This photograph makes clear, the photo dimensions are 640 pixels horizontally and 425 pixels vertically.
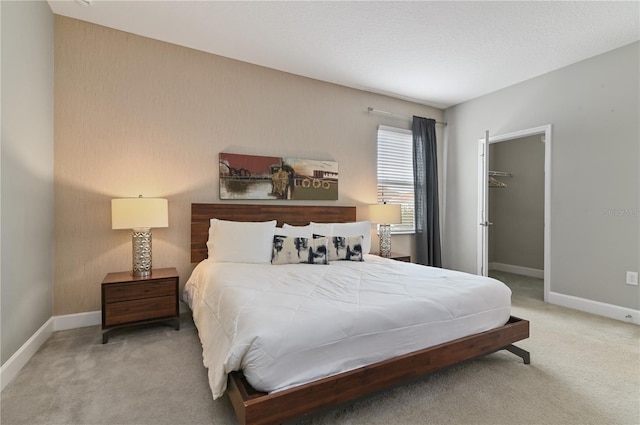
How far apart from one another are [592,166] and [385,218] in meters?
2.26

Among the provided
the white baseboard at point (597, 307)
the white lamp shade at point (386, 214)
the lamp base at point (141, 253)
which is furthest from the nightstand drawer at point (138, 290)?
the white baseboard at point (597, 307)

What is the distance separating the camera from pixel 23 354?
2.11m

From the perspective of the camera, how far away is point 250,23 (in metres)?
2.77

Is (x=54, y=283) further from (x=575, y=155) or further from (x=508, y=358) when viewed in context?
(x=575, y=155)

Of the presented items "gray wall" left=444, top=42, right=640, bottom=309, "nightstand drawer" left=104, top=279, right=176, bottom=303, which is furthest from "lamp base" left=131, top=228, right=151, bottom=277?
"gray wall" left=444, top=42, right=640, bottom=309

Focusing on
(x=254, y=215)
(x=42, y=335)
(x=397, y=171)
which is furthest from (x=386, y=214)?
(x=42, y=335)

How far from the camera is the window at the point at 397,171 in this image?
14.7 ft

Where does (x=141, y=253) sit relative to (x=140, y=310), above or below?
above

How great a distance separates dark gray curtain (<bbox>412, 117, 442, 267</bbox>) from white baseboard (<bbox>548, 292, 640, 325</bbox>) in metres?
1.46

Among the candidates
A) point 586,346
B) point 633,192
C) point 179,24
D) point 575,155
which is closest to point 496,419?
point 586,346

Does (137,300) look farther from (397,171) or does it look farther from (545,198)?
(545,198)

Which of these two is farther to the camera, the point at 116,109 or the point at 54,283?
the point at 116,109

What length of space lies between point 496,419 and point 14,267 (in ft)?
10.0

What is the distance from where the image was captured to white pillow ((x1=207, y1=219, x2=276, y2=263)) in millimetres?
2957
